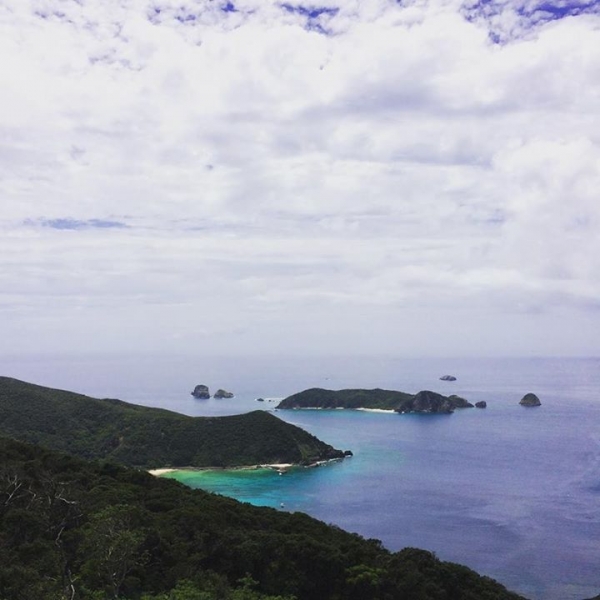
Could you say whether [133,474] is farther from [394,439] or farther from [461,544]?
[394,439]

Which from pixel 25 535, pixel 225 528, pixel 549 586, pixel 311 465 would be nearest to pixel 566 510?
pixel 549 586

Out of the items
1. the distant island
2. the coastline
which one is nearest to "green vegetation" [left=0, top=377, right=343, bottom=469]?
the coastline

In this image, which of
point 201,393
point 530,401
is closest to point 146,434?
point 201,393

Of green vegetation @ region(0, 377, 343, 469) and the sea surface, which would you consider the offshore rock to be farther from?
green vegetation @ region(0, 377, 343, 469)

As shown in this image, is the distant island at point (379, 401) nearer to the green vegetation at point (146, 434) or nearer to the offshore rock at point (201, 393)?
the offshore rock at point (201, 393)

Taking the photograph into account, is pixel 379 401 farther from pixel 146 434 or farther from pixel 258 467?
pixel 146 434

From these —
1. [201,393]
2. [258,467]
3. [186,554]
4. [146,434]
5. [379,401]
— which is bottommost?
[258,467]
